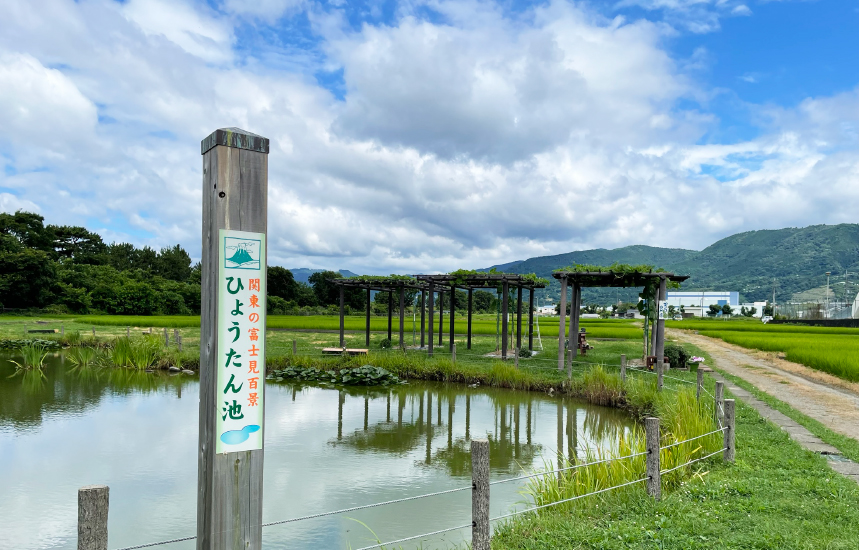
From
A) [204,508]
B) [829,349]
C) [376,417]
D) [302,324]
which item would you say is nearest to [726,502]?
[204,508]

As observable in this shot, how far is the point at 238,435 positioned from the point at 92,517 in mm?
657

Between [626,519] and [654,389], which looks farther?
[654,389]

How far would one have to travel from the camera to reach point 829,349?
17.8m

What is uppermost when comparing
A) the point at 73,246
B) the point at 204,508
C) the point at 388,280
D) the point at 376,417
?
the point at 73,246

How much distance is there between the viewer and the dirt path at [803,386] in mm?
9555

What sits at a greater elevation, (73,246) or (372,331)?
(73,246)

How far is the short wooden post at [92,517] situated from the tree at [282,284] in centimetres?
5288

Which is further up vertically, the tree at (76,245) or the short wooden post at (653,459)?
the tree at (76,245)

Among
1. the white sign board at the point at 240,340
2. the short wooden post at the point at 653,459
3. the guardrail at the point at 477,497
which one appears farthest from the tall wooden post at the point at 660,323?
the white sign board at the point at 240,340

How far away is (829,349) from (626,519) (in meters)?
17.0

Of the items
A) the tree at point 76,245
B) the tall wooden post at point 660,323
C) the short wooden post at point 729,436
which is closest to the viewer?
the short wooden post at point 729,436

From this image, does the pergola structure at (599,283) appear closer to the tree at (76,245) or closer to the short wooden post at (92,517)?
the short wooden post at (92,517)

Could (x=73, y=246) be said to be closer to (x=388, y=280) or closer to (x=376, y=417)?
(x=388, y=280)

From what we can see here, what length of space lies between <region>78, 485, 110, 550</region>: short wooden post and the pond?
2.79 meters
